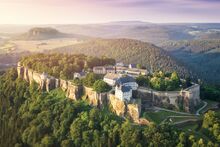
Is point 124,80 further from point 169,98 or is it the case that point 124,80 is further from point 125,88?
point 169,98

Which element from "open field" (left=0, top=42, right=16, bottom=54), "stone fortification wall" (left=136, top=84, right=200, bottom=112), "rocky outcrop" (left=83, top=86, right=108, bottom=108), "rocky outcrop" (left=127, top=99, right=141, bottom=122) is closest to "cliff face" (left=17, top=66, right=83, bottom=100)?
"rocky outcrop" (left=83, top=86, right=108, bottom=108)

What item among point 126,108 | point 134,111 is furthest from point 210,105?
point 126,108

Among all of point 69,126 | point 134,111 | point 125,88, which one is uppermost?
point 125,88

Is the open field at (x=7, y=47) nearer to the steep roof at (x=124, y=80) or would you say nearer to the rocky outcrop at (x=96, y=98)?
the rocky outcrop at (x=96, y=98)

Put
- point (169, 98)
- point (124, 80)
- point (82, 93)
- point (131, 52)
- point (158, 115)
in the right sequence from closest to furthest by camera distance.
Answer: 1. point (158, 115)
2. point (169, 98)
3. point (124, 80)
4. point (82, 93)
5. point (131, 52)

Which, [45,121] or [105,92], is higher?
[105,92]

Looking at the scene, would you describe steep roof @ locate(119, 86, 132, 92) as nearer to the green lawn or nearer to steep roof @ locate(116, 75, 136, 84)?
steep roof @ locate(116, 75, 136, 84)

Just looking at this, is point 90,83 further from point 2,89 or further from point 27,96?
point 2,89

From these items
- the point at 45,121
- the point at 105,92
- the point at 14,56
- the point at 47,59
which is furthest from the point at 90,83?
the point at 14,56
